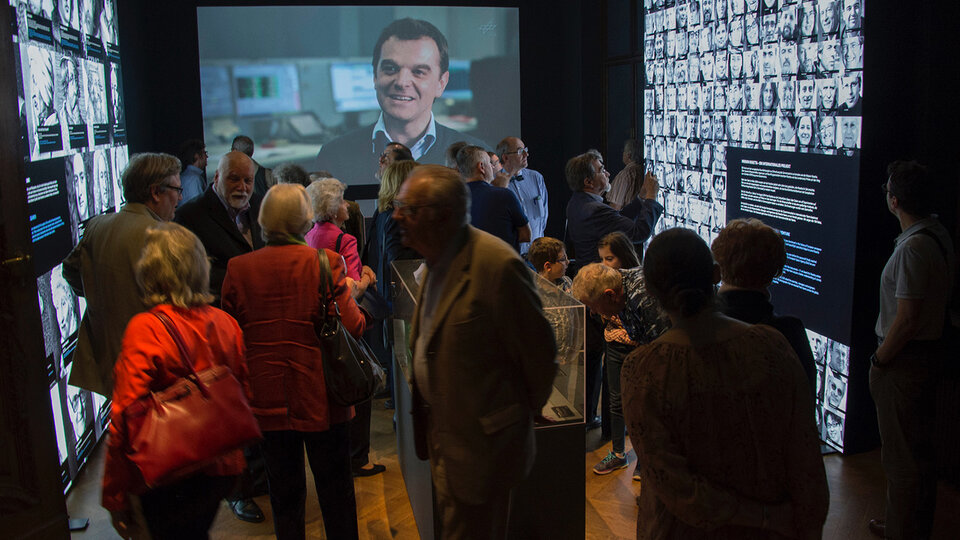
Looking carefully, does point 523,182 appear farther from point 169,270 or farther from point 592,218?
point 169,270

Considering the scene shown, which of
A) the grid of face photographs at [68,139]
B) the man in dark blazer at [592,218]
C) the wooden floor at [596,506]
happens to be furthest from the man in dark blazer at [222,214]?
the man in dark blazer at [592,218]

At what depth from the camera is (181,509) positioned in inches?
89.7

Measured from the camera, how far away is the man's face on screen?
9367 millimetres

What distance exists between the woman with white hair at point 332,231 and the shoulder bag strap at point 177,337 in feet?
5.82

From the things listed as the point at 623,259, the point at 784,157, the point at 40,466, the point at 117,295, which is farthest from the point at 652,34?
the point at 40,466

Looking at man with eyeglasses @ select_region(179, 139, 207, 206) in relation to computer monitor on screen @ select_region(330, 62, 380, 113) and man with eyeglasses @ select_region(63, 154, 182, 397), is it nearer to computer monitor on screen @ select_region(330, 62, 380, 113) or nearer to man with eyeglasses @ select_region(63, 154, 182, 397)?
computer monitor on screen @ select_region(330, 62, 380, 113)

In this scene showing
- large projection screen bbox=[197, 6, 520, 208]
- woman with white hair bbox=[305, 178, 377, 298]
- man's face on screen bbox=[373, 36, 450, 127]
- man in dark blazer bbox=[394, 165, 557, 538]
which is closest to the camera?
man in dark blazer bbox=[394, 165, 557, 538]

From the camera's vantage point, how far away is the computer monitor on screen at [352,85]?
9398 mm

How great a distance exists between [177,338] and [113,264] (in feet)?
3.84

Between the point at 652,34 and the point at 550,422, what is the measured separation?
178 inches

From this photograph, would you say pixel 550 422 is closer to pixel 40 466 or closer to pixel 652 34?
pixel 40 466

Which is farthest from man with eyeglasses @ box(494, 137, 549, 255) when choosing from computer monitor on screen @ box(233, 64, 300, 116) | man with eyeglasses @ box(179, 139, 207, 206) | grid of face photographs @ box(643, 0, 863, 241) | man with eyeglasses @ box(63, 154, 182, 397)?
computer monitor on screen @ box(233, 64, 300, 116)

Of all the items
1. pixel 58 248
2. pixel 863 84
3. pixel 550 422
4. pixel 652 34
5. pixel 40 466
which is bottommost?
pixel 40 466

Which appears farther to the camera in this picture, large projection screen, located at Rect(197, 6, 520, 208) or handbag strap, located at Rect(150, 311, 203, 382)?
large projection screen, located at Rect(197, 6, 520, 208)
